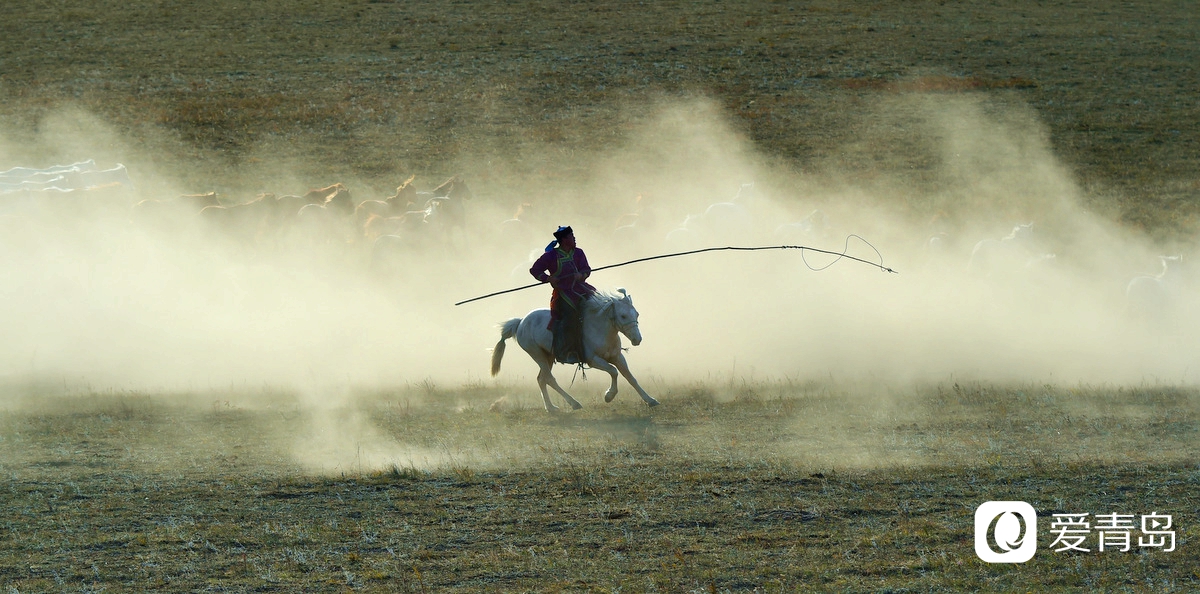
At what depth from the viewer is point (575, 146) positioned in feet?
129

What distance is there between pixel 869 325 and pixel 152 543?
43.7 feet

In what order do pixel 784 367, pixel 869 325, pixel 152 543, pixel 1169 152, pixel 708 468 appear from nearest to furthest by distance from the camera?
1. pixel 152 543
2. pixel 708 468
3. pixel 784 367
4. pixel 869 325
5. pixel 1169 152

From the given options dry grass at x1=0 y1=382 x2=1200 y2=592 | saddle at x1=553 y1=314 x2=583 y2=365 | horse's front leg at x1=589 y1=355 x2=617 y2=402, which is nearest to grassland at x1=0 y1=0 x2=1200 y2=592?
dry grass at x1=0 y1=382 x2=1200 y2=592

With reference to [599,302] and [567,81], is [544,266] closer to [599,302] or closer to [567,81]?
[599,302]

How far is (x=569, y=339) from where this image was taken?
1549cm

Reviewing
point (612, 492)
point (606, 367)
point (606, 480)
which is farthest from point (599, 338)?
point (612, 492)

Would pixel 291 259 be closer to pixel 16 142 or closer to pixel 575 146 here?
pixel 575 146

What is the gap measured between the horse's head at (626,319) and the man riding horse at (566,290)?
0.39 metres

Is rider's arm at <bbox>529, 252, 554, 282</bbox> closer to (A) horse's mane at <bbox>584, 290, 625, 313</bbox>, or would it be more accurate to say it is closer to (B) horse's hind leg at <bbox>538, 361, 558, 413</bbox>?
(A) horse's mane at <bbox>584, 290, 625, 313</bbox>

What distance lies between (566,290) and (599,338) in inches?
27.4

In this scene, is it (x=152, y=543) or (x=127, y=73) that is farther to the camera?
(x=127, y=73)

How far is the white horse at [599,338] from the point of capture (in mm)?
15297

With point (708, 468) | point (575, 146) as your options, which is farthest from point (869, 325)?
point (575, 146)

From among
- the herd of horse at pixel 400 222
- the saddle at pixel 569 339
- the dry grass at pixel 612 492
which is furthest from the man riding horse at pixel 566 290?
the herd of horse at pixel 400 222
